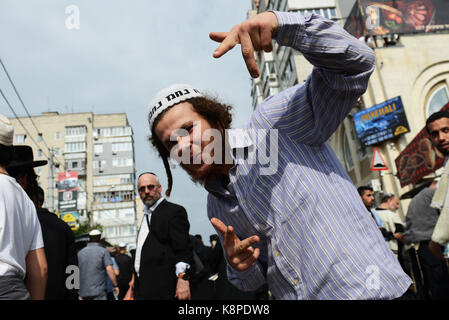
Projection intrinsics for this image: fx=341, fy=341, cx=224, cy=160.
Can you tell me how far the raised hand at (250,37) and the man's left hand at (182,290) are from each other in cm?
340

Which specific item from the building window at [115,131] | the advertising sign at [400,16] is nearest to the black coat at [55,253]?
the advertising sign at [400,16]

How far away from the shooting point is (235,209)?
1640 mm

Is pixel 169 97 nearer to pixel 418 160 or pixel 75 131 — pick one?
pixel 418 160

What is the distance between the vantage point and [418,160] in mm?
16156

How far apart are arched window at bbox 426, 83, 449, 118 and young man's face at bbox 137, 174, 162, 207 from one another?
19.1 m

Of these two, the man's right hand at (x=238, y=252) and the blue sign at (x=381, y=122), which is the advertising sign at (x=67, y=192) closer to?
the blue sign at (x=381, y=122)

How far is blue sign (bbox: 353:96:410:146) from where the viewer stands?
64.0ft

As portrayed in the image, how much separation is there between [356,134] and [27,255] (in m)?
23.5

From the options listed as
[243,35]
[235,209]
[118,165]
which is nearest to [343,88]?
[243,35]

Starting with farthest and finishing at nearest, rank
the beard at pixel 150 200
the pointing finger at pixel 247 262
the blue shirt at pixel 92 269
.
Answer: the blue shirt at pixel 92 269, the beard at pixel 150 200, the pointing finger at pixel 247 262

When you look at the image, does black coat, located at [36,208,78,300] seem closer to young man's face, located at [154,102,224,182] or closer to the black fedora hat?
the black fedora hat

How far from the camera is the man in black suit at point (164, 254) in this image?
4.00m

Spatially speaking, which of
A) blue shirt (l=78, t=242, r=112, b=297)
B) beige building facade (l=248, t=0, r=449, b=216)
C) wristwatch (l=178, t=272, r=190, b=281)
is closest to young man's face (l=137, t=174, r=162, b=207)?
wristwatch (l=178, t=272, r=190, b=281)

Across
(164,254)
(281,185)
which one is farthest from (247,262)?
(164,254)
